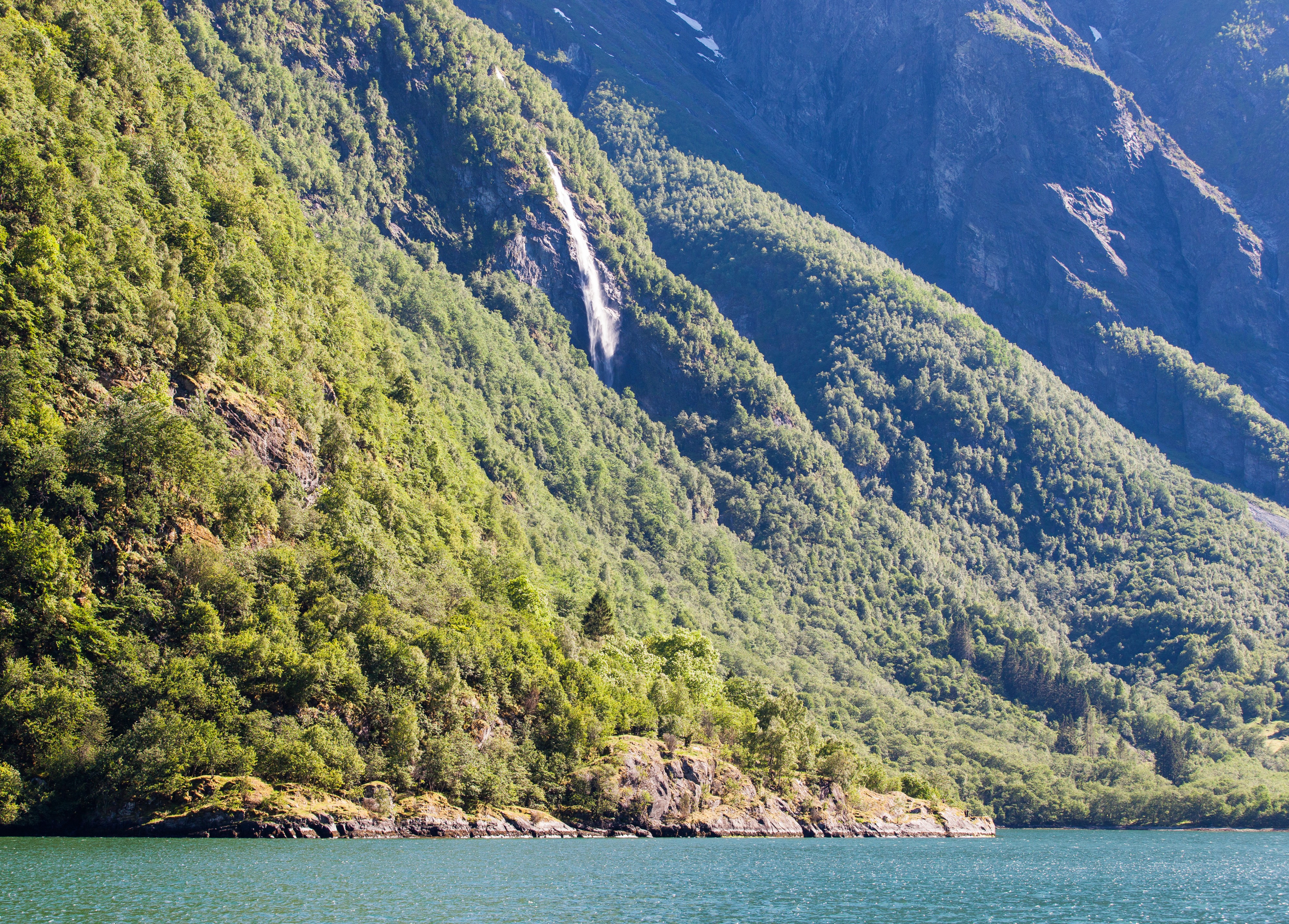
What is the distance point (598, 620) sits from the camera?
452ft

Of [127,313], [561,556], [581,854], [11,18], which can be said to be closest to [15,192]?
[127,313]

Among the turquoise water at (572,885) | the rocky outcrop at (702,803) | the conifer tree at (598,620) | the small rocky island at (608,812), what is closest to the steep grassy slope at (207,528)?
the small rocky island at (608,812)

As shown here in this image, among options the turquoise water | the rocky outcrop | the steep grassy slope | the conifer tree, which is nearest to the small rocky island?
the rocky outcrop

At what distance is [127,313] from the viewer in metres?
93.0

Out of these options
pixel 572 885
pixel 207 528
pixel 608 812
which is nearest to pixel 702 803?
pixel 608 812

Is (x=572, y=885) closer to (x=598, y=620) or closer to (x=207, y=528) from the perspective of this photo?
(x=207, y=528)

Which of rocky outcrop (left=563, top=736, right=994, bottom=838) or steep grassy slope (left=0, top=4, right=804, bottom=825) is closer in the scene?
steep grassy slope (left=0, top=4, right=804, bottom=825)

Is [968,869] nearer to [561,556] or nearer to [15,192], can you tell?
[15,192]

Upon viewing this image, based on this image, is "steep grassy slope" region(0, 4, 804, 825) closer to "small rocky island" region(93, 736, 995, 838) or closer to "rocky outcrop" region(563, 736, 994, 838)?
"small rocky island" region(93, 736, 995, 838)

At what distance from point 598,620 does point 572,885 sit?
74.7 m

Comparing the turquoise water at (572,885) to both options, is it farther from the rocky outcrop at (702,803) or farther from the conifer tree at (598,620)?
the conifer tree at (598,620)

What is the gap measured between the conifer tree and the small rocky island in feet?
72.9

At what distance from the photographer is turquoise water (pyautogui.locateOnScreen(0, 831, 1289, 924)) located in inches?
1978

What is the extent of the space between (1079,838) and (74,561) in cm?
14551
